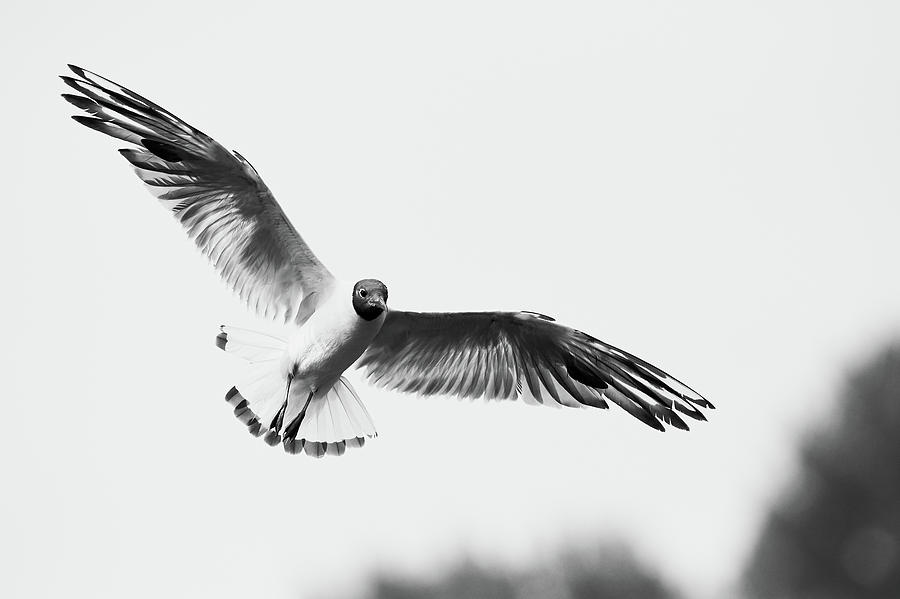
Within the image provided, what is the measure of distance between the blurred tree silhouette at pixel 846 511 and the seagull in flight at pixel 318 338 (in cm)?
1410

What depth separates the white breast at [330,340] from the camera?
8.30 metres

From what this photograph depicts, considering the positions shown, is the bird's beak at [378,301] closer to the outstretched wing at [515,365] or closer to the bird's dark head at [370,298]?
the bird's dark head at [370,298]

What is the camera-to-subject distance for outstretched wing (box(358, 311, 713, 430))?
27.3 ft

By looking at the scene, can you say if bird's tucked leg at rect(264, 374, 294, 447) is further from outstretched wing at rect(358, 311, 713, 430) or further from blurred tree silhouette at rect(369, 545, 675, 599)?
blurred tree silhouette at rect(369, 545, 675, 599)

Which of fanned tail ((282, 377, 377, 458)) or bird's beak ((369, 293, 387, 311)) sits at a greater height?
bird's beak ((369, 293, 387, 311))

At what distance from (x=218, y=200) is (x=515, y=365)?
227 centimetres

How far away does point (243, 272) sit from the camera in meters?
8.79

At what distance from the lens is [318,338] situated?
8.40 m

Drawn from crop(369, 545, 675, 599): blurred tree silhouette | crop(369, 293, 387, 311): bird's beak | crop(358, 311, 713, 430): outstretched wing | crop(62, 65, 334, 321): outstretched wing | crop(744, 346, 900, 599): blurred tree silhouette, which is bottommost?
crop(369, 545, 675, 599): blurred tree silhouette

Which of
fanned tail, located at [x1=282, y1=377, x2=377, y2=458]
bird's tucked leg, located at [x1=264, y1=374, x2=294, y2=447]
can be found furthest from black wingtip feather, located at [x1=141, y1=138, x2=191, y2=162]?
fanned tail, located at [x1=282, y1=377, x2=377, y2=458]

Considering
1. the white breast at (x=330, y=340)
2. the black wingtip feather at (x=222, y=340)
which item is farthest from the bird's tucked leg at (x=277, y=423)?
the black wingtip feather at (x=222, y=340)

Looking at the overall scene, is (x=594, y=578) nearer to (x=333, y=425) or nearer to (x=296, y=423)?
(x=333, y=425)

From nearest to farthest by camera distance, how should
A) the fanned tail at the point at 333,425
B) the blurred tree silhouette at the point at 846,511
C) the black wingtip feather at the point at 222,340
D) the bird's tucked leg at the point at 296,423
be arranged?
the black wingtip feather at the point at 222,340, the bird's tucked leg at the point at 296,423, the fanned tail at the point at 333,425, the blurred tree silhouette at the point at 846,511

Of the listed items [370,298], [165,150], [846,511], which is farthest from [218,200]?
[846,511]
